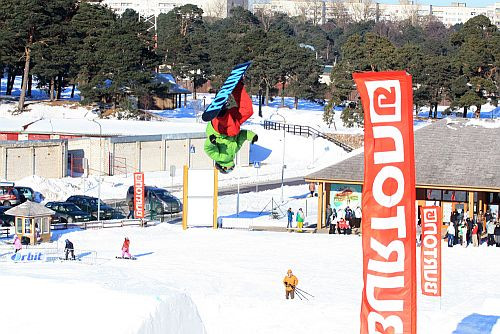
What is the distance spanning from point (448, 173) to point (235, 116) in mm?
8225

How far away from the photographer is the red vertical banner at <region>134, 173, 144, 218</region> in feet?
128

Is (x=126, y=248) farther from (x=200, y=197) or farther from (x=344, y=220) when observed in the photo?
(x=344, y=220)

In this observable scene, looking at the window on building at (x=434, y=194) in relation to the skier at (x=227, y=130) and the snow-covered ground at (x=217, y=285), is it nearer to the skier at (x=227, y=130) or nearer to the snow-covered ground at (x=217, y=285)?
the snow-covered ground at (x=217, y=285)

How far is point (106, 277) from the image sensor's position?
29719 millimetres

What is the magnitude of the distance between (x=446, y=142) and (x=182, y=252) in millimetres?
11930

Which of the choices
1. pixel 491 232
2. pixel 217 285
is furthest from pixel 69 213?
pixel 491 232

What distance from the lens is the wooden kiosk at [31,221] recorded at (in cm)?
3484

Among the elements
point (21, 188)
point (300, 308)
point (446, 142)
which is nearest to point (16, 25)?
point (21, 188)

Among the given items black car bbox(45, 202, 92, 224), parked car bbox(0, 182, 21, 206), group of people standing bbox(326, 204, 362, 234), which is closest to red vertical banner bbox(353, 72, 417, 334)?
group of people standing bbox(326, 204, 362, 234)

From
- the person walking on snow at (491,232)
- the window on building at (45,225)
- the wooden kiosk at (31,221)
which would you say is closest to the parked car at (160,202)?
the window on building at (45,225)

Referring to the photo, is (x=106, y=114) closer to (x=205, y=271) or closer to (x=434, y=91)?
(x=434, y=91)

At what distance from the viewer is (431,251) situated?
2567cm

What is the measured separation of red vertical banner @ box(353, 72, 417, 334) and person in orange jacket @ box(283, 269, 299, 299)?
14143mm

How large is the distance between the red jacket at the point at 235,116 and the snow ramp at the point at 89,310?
11968 mm
